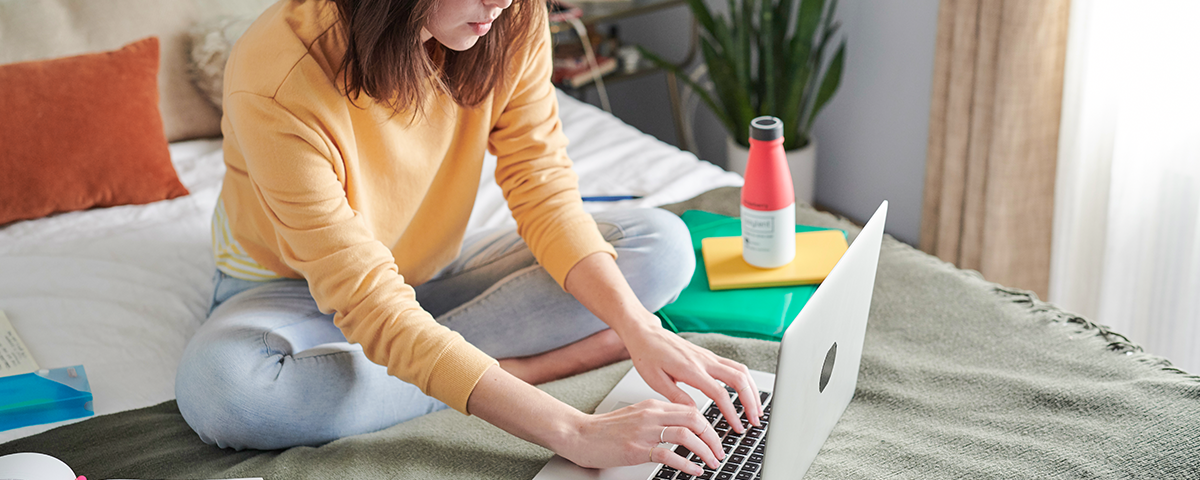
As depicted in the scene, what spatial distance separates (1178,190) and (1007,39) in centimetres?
40

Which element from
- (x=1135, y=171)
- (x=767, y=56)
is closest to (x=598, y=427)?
(x=1135, y=171)

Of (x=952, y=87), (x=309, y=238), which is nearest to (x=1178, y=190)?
(x=952, y=87)

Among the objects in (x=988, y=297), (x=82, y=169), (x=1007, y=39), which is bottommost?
(x=988, y=297)

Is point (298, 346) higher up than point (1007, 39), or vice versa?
point (1007, 39)

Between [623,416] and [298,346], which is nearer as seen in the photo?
[623,416]

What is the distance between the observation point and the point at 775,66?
2.20 m

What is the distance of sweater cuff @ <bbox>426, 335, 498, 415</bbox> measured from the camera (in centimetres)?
87

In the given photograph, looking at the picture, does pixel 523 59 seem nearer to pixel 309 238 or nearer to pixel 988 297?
pixel 309 238

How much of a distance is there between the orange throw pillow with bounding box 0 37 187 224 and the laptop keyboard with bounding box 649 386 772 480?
1.12m

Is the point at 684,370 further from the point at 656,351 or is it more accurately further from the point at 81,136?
the point at 81,136

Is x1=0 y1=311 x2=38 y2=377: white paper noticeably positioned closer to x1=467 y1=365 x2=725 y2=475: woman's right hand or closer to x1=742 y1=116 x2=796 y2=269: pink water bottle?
x1=467 y1=365 x2=725 y2=475: woman's right hand

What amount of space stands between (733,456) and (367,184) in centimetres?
52

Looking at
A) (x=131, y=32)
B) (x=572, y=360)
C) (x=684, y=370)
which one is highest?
(x=131, y=32)

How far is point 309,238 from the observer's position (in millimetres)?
908
